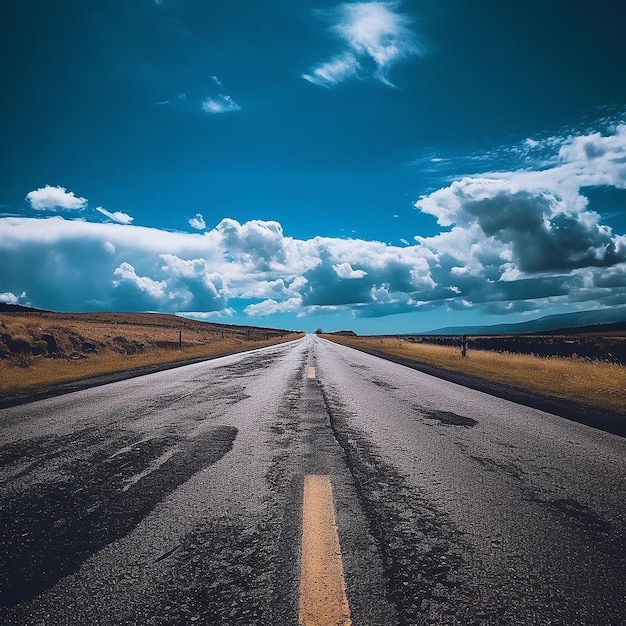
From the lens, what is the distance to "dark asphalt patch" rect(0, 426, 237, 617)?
222 cm

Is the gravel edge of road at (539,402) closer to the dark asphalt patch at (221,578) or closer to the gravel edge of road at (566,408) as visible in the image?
the gravel edge of road at (566,408)

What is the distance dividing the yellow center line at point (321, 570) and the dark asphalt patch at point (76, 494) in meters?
1.22

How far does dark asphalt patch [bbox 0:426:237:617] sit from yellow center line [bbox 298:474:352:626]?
1216 millimetres

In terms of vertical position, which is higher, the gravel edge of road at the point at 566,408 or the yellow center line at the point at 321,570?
the yellow center line at the point at 321,570

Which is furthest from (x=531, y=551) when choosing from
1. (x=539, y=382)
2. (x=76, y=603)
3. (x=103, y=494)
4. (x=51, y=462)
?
(x=539, y=382)

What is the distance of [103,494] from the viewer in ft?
10.5

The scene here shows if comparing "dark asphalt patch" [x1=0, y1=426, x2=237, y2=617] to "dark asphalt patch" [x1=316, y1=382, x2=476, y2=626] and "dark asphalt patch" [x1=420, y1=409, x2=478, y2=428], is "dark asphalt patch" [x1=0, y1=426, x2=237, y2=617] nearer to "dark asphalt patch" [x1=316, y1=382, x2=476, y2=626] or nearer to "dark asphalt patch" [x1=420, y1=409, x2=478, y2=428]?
"dark asphalt patch" [x1=316, y1=382, x2=476, y2=626]

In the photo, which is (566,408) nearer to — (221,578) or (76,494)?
(221,578)

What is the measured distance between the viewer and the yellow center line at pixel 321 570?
175cm

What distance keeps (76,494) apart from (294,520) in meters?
1.86

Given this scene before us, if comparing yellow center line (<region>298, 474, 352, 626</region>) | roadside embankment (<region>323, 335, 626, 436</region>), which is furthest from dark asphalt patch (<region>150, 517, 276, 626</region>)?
roadside embankment (<region>323, 335, 626, 436</region>)

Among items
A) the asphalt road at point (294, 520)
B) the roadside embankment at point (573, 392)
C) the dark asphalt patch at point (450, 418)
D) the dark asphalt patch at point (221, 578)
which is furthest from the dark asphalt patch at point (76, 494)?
the roadside embankment at point (573, 392)

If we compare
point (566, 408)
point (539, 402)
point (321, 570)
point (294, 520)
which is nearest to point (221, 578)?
point (321, 570)

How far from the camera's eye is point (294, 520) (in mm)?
2736
